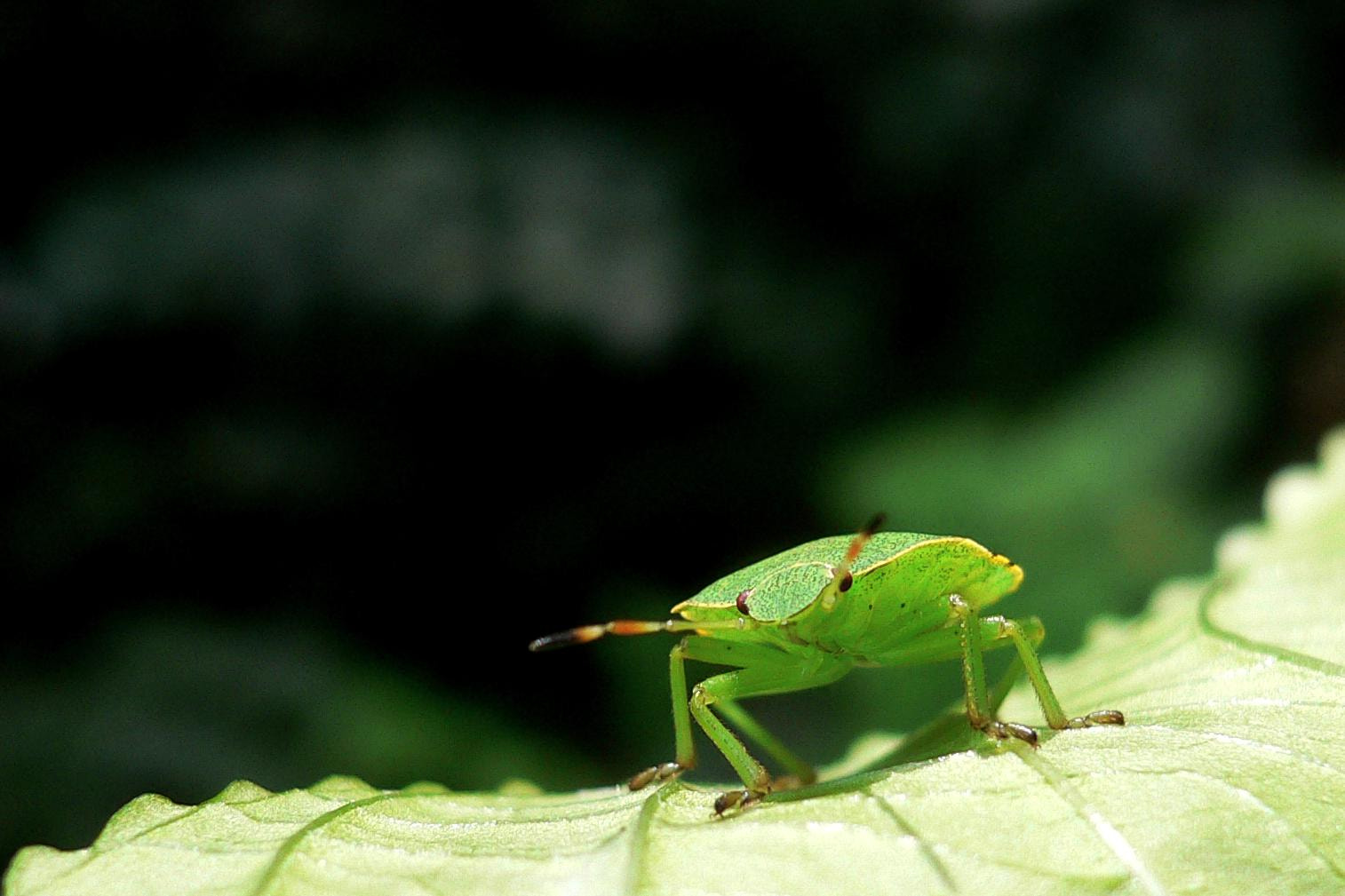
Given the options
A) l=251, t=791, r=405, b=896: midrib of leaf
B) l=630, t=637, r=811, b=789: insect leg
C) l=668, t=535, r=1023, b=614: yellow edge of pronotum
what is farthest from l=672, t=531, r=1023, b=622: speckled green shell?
l=251, t=791, r=405, b=896: midrib of leaf

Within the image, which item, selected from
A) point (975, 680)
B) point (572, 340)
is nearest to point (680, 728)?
point (975, 680)

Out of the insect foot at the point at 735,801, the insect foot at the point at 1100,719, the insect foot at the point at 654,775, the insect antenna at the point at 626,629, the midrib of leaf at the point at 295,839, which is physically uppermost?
the insect antenna at the point at 626,629

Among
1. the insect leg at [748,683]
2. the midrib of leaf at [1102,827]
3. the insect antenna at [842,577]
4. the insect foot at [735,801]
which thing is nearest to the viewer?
the midrib of leaf at [1102,827]

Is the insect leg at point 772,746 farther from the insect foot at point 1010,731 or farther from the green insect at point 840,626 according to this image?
the insect foot at point 1010,731

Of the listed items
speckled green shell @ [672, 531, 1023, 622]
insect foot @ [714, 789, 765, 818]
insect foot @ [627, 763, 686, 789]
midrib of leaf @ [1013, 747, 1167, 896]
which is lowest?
insect foot @ [627, 763, 686, 789]

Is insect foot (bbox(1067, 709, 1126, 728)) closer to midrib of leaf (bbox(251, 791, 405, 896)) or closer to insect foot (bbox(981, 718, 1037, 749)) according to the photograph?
insect foot (bbox(981, 718, 1037, 749))

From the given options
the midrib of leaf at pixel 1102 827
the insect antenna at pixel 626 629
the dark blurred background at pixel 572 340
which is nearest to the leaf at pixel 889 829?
the midrib of leaf at pixel 1102 827
